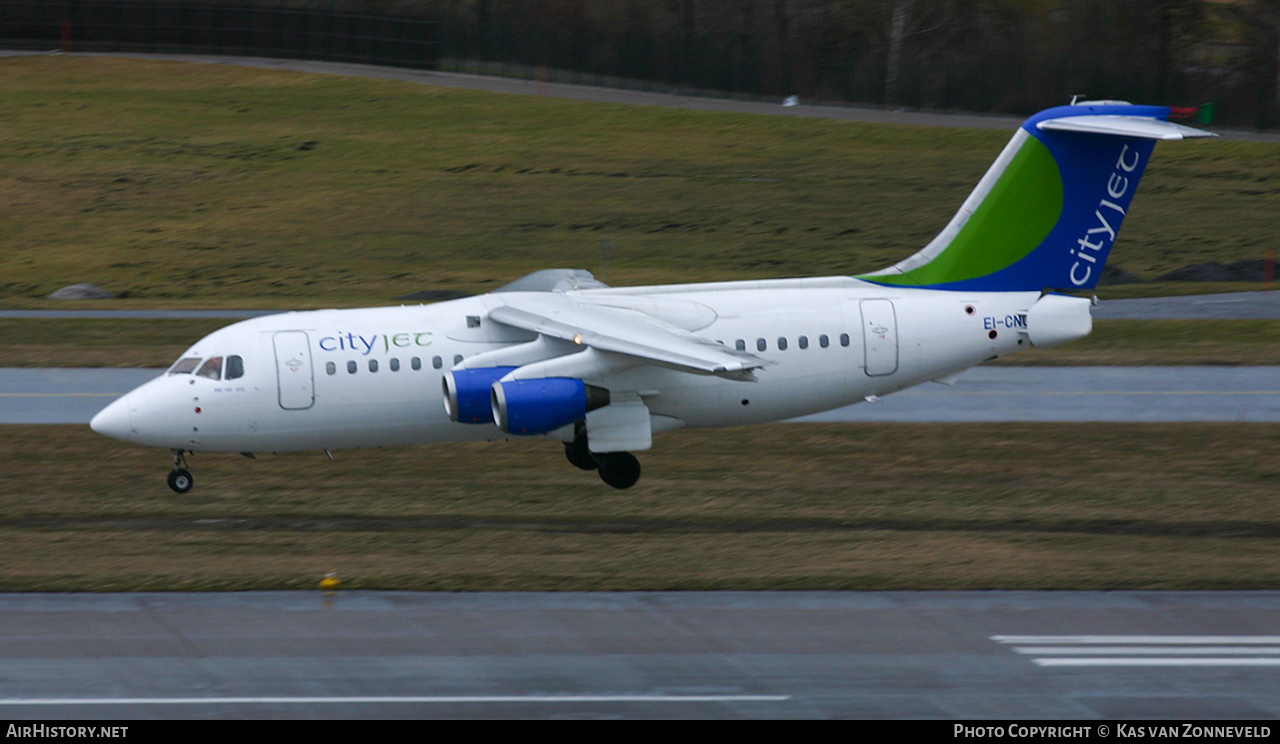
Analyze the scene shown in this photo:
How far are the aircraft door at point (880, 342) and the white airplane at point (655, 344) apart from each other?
0.09 ft

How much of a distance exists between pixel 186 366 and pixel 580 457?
239 inches

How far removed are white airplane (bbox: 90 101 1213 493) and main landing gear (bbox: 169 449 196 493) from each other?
0.03 m

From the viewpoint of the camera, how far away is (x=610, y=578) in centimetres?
1628

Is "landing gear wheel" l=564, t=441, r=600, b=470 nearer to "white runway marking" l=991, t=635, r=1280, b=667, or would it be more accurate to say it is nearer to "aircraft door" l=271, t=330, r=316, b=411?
"aircraft door" l=271, t=330, r=316, b=411

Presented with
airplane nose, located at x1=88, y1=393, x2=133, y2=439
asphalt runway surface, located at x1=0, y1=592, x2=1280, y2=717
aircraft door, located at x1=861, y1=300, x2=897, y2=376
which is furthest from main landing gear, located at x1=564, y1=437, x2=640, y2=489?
airplane nose, located at x1=88, y1=393, x2=133, y2=439

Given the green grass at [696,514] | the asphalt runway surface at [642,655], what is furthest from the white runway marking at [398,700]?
the green grass at [696,514]

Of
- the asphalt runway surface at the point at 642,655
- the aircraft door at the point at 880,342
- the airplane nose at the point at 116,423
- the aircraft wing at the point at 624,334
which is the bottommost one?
the asphalt runway surface at the point at 642,655

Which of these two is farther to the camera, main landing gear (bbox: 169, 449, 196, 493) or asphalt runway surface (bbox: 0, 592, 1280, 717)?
main landing gear (bbox: 169, 449, 196, 493)

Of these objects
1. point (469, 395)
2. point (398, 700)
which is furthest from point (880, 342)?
point (398, 700)

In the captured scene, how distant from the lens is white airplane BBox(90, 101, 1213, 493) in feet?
65.7

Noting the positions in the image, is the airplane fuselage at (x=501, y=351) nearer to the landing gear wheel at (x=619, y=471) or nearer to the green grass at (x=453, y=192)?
the landing gear wheel at (x=619, y=471)

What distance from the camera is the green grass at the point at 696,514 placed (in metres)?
16.4

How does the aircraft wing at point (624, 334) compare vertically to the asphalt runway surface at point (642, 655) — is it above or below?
above

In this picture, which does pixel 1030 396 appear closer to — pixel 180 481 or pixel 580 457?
pixel 580 457
